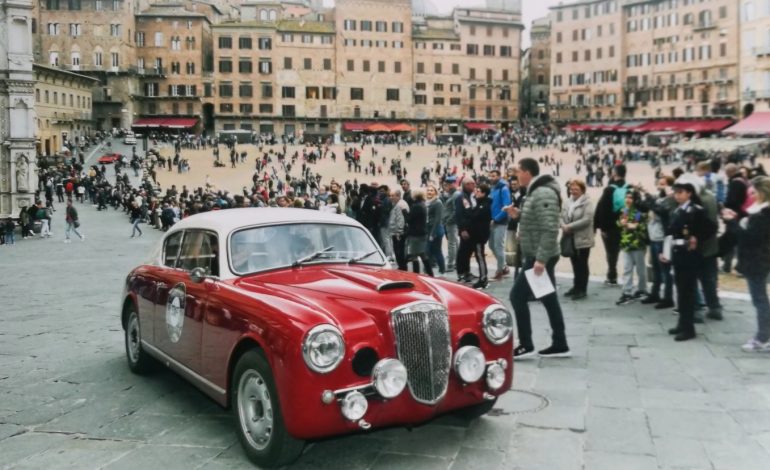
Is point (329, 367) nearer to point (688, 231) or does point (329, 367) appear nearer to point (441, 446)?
point (441, 446)

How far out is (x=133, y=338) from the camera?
647 cm

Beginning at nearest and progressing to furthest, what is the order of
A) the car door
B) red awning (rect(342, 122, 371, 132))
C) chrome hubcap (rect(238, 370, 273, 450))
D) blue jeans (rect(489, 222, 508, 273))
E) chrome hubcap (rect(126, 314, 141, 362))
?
chrome hubcap (rect(238, 370, 273, 450)) < the car door < chrome hubcap (rect(126, 314, 141, 362)) < blue jeans (rect(489, 222, 508, 273)) < red awning (rect(342, 122, 371, 132))

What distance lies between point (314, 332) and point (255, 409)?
74cm

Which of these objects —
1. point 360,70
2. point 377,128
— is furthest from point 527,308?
point 360,70

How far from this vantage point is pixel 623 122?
79688mm

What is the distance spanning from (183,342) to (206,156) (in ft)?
194

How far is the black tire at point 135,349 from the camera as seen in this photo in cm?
627

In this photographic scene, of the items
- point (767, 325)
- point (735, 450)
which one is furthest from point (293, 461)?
point (767, 325)

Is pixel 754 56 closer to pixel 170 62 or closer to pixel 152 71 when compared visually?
pixel 170 62

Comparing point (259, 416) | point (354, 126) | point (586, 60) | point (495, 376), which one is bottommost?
point (259, 416)

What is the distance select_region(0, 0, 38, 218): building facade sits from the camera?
96.7ft

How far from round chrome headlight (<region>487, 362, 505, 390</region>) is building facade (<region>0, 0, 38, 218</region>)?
2906cm

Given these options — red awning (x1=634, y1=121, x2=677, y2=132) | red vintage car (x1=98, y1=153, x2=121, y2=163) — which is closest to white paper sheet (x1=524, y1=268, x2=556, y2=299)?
red vintage car (x1=98, y1=153, x2=121, y2=163)

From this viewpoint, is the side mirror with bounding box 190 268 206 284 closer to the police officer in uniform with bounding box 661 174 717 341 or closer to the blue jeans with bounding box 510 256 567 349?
the blue jeans with bounding box 510 256 567 349
